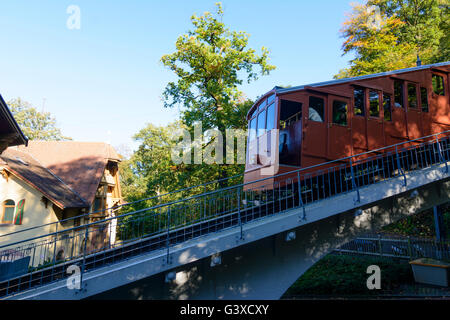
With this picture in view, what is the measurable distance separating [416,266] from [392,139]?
612 centimetres

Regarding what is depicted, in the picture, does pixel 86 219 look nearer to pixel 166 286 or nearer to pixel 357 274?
pixel 166 286

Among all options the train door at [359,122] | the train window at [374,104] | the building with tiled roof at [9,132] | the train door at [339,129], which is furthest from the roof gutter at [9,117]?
the train window at [374,104]

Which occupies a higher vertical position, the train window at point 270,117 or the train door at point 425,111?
the train door at point 425,111

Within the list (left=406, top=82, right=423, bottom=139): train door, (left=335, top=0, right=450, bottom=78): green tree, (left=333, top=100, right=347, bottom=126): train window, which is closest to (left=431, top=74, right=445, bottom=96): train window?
(left=406, top=82, right=423, bottom=139): train door

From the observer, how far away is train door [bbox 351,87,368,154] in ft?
29.0

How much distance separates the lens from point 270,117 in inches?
342

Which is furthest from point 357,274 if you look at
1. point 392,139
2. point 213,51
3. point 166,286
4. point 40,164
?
point 40,164

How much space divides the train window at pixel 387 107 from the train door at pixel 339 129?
1.52 m

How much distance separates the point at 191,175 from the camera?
57.5 feet

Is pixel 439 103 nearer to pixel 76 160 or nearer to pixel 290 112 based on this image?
pixel 290 112

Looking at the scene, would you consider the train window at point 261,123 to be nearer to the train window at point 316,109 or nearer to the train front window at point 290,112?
the train front window at point 290,112

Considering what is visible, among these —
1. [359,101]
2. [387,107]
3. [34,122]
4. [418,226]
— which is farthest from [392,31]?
[34,122]

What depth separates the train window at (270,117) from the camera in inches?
334
